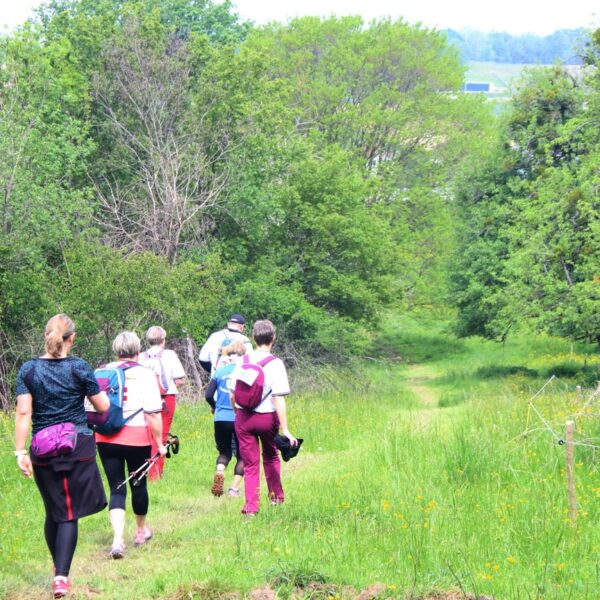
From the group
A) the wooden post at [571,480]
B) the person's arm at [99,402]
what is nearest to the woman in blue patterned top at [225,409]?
the person's arm at [99,402]

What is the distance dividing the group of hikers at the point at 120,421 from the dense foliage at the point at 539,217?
606 inches

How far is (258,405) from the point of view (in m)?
8.57

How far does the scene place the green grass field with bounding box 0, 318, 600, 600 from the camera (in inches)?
237

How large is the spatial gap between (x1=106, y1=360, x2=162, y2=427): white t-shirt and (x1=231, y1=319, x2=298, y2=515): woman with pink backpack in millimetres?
1007

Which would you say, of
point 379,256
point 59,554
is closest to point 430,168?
point 379,256

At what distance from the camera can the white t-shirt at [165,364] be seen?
10261 mm

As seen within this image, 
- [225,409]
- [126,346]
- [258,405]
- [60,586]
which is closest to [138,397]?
[126,346]

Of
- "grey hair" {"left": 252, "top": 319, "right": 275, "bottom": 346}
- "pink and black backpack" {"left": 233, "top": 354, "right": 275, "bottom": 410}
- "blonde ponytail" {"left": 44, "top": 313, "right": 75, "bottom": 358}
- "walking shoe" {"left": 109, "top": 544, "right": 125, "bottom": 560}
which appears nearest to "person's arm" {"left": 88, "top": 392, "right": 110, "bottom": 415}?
"blonde ponytail" {"left": 44, "top": 313, "right": 75, "bottom": 358}

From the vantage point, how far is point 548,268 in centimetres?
2705

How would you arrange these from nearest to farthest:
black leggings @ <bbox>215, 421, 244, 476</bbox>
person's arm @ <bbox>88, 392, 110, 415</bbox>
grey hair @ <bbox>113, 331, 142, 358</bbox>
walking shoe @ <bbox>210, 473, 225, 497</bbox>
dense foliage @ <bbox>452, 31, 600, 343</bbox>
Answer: person's arm @ <bbox>88, 392, 110, 415</bbox>
grey hair @ <bbox>113, 331, 142, 358</bbox>
walking shoe @ <bbox>210, 473, 225, 497</bbox>
black leggings @ <bbox>215, 421, 244, 476</bbox>
dense foliage @ <bbox>452, 31, 600, 343</bbox>

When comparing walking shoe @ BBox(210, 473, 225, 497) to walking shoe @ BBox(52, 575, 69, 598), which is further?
walking shoe @ BBox(210, 473, 225, 497)

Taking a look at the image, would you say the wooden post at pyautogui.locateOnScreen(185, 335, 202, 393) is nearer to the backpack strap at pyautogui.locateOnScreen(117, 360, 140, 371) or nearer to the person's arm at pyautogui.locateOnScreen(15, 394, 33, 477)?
the backpack strap at pyautogui.locateOnScreen(117, 360, 140, 371)

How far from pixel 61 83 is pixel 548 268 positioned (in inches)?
548

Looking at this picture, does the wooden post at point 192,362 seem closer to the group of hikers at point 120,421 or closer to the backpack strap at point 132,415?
the group of hikers at point 120,421
